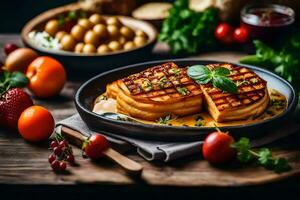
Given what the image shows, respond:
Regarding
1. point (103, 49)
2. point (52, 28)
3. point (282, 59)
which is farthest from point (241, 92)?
point (52, 28)

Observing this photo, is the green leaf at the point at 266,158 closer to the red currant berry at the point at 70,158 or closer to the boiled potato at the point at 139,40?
the red currant berry at the point at 70,158

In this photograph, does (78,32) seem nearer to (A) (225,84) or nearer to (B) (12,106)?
(B) (12,106)

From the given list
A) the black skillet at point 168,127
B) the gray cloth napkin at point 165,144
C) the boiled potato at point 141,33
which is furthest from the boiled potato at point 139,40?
the gray cloth napkin at point 165,144

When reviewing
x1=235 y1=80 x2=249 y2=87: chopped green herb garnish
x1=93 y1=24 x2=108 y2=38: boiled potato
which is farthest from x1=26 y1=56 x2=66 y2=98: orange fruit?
x1=235 y1=80 x2=249 y2=87: chopped green herb garnish

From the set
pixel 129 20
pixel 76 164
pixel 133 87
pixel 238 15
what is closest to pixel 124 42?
pixel 129 20

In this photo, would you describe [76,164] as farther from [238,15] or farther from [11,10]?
[11,10]

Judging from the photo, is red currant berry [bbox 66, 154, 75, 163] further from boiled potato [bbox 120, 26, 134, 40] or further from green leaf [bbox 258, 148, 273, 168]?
boiled potato [bbox 120, 26, 134, 40]
